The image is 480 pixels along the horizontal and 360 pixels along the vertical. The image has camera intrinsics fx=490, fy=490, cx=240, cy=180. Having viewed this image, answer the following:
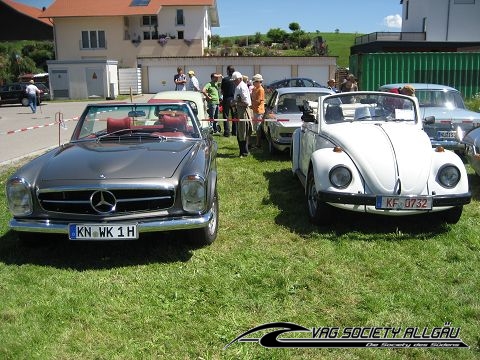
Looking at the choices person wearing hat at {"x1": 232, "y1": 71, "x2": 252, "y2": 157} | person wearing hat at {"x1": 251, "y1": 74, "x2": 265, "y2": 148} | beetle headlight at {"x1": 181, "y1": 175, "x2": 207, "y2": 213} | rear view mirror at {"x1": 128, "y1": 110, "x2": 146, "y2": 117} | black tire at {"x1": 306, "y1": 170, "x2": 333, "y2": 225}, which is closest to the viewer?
beetle headlight at {"x1": 181, "y1": 175, "x2": 207, "y2": 213}

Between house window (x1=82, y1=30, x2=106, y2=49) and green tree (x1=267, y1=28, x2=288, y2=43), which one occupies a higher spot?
green tree (x1=267, y1=28, x2=288, y2=43)

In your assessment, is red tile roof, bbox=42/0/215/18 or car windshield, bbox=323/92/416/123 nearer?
car windshield, bbox=323/92/416/123

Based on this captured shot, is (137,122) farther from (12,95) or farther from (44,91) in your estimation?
(44,91)

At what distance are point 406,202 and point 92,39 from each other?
43881 mm

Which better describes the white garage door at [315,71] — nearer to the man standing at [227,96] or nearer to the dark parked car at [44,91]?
the dark parked car at [44,91]

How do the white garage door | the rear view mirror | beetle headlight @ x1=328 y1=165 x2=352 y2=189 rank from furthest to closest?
the white garage door < the rear view mirror < beetle headlight @ x1=328 y1=165 x2=352 y2=189

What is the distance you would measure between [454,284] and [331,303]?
1160 mm

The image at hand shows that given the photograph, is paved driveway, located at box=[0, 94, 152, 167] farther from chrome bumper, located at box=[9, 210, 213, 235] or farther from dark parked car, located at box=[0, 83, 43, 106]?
dark parked car, located at box=[0, 83, 43, 106]

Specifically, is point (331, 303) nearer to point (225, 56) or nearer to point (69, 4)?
point (225, 56)

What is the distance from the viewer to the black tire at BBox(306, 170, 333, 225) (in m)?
5.44

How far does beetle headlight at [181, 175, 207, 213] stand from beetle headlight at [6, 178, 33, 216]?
4.64ft

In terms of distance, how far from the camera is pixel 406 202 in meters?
5.03

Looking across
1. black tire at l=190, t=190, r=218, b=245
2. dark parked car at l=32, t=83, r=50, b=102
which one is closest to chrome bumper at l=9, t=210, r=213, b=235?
black tire at l=190, t=190, r=218, b=245

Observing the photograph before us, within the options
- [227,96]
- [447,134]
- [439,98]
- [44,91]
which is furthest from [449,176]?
[44,91]
